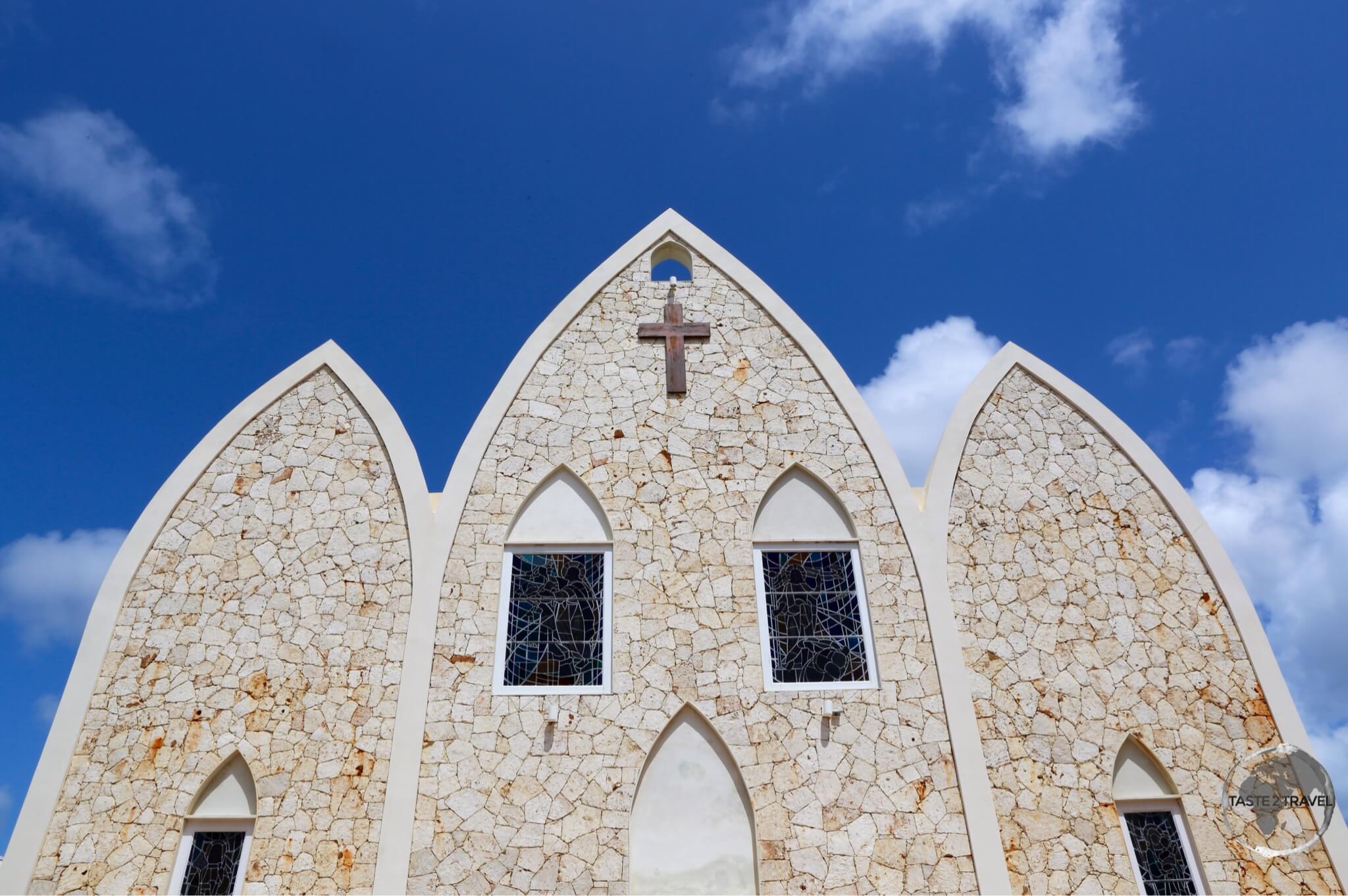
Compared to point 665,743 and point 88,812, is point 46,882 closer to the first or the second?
point 88,812

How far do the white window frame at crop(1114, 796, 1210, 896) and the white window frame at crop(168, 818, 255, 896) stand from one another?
24.8 feet

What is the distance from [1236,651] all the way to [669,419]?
19.8 ft

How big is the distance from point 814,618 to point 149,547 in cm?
666

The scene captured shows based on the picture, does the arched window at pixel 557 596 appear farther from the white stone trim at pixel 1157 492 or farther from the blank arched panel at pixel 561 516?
the white stone trim at pixel 1157 492

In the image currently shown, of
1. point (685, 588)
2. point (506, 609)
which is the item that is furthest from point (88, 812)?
point (685, 588)

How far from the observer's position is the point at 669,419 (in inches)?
382

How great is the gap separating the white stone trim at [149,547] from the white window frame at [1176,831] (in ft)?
20.3

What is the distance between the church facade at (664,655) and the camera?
771cm

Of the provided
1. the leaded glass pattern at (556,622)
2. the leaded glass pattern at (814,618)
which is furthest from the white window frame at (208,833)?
the leaded glass pattern at (814,618)

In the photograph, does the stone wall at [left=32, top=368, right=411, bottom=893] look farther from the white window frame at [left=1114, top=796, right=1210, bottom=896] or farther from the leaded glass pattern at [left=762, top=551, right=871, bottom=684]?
the white window frame at [left=1114, top=796, right=1210, bottom=896]

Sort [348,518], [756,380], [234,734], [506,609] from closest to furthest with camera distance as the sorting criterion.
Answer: [234,734] → [506,609] → [348,518] → [756,380]

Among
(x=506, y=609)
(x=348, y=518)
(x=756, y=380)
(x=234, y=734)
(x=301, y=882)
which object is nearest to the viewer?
(x=301, y=882)

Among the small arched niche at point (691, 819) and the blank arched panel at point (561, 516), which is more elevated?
the blank arched panel at point (561, 516)

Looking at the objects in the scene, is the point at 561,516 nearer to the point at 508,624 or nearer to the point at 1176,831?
the point at 508,624
